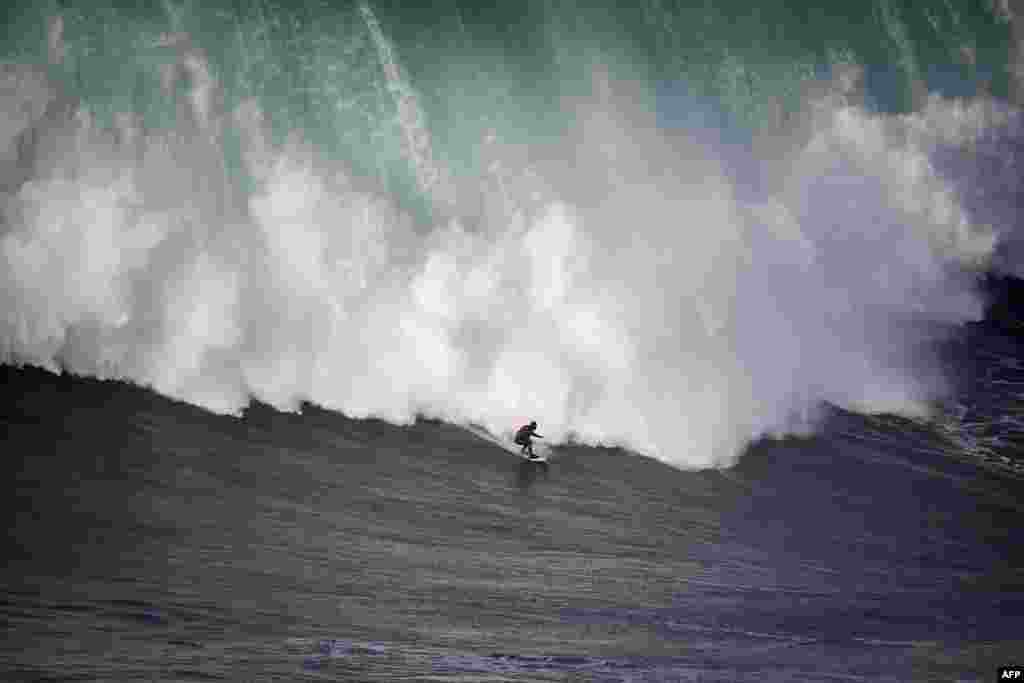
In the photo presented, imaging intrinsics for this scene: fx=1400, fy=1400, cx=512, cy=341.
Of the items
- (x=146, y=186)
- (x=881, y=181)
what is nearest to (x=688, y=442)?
(x=146, y=186)

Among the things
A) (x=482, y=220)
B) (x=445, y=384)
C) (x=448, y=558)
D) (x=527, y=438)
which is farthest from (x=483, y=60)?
(x=448, y=558)

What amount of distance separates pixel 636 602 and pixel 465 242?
10781 millimetres

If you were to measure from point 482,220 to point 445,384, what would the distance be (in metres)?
6.77

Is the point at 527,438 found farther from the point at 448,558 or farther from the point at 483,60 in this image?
the point at 483,60

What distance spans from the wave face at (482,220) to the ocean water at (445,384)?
9cm

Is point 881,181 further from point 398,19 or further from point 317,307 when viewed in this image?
point 317,307

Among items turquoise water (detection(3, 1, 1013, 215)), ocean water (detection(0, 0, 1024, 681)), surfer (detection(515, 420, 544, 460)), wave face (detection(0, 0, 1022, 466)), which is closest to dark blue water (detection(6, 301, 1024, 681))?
ocean water (detection(0, 0, 1024, 681))

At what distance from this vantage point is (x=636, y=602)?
15.4m

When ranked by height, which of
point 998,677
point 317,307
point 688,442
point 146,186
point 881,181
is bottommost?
point 998,677

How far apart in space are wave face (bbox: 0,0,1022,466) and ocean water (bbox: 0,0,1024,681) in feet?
0.30

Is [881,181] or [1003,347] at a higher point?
[881,181]

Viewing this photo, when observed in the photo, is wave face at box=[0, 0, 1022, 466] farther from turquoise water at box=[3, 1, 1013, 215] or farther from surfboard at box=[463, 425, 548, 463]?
surfboard at box=[463, 425, 548, 463]

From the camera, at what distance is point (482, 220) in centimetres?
2872

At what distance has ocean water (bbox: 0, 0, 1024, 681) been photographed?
45.9 feet
